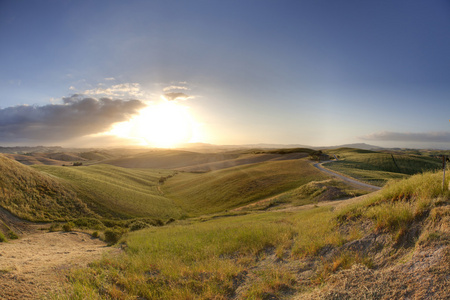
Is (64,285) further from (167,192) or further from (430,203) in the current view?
(167,192)

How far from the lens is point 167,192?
2068 inches

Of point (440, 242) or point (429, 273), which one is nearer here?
point (429, 273)

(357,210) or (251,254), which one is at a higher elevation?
(357,210)

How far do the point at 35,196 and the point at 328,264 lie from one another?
29.6 meters

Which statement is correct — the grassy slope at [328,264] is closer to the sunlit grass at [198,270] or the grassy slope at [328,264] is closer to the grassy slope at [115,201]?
the sunlit grass at [198,270]

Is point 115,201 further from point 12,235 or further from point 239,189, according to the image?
point 239,189

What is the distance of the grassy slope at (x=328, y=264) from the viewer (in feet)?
14.6

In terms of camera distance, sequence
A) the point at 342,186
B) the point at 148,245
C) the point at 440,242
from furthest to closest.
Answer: the point at 342,186, the point at 148,245, the point at 440,242

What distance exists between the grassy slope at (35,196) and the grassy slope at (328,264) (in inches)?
722

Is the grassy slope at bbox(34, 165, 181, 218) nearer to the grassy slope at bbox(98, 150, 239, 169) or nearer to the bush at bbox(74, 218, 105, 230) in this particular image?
the bush at bbox(74, 218, 105, 230)

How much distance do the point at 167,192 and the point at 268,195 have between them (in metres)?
28.2

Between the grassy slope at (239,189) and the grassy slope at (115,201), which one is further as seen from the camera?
the grassy slope at (239,189)

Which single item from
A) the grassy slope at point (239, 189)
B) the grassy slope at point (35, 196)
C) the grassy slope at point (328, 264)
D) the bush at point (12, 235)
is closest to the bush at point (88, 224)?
the grassy slope at point (35, 196)

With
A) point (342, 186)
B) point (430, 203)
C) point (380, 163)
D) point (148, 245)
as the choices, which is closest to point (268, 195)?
point (342, 186)
